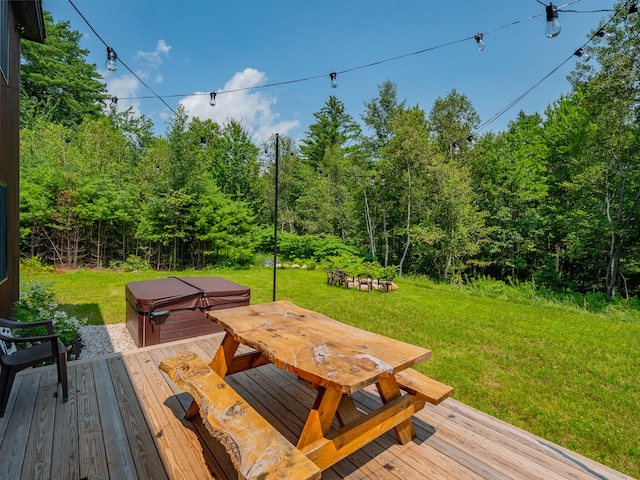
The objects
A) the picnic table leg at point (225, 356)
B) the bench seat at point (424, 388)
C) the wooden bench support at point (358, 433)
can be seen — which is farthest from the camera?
the picnic table leg at point (225, 356)

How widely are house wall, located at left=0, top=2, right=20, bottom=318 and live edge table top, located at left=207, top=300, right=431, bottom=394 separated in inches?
109

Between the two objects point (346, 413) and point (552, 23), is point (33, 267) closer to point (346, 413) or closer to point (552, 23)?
point (346, 413)

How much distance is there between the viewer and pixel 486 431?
1.88 meters

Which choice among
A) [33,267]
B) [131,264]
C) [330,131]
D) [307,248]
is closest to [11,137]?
[33,267]

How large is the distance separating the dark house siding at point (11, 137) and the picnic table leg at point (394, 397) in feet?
11.8

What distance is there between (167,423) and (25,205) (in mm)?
8541

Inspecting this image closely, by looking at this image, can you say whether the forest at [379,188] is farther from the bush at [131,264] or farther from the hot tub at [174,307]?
the hot tub at [174,307]

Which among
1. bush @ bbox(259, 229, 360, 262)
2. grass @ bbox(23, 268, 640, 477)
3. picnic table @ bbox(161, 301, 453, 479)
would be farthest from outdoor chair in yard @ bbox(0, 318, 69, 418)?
bush @ bbox(259, 229, 360, 262)

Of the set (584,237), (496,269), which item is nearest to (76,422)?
(584,237)

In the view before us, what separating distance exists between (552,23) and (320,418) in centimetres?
408

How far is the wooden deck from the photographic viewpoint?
1.48 m

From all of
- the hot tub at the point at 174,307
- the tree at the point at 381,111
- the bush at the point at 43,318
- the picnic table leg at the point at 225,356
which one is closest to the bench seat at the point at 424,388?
the picnic table leg at the point at 225,356

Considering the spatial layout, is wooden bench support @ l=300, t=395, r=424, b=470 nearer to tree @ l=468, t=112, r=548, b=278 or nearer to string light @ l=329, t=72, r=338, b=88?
string light @ l=329, t=72, r=338, b=88

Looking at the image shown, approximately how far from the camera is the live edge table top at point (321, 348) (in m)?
1.28
